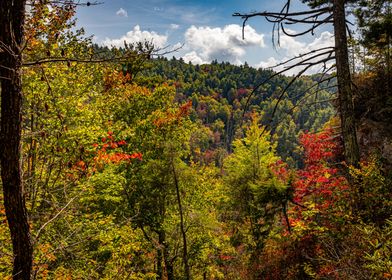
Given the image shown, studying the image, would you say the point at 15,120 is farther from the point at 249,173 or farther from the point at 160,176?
the point at 249,173

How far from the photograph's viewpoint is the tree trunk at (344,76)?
495cm

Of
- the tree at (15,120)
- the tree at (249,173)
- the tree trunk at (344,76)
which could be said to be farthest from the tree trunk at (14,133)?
the tree at (249,173)

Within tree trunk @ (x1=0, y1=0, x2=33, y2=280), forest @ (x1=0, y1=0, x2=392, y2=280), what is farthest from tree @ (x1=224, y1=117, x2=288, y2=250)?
tree trunk @ (x1=0, y1=0, x2=33, y2=280)

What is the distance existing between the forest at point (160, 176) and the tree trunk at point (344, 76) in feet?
0.06

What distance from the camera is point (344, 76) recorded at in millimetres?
4980

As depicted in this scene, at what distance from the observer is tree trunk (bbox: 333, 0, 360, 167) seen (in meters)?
4.95

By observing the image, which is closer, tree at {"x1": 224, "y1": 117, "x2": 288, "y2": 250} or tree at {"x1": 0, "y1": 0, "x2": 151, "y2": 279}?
tree at {"x1": 0, "y1": 0, "x2": 151, "y2": 279}

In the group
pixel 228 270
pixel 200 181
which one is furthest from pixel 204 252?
pixel 228 270

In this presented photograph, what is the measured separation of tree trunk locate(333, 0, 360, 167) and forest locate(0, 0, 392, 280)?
18mm

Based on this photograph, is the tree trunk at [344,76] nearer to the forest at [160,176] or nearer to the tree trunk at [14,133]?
the forest at [160,176]

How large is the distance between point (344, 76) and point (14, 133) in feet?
16.4

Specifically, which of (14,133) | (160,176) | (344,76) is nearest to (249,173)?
(160,176)

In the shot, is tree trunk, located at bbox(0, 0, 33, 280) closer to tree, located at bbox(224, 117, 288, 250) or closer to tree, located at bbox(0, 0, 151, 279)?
tree, located at bbox(0, 0, 151, 279)

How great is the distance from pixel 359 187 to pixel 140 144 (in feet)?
33.0
